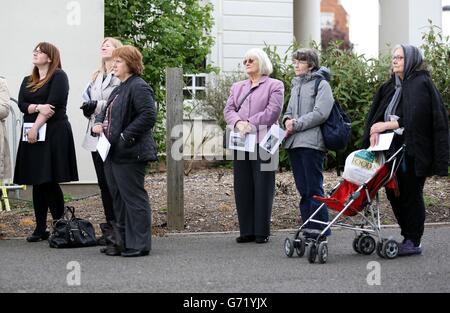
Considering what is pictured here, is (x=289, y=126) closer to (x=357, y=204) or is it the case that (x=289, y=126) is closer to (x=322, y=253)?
(x=357, y=204)

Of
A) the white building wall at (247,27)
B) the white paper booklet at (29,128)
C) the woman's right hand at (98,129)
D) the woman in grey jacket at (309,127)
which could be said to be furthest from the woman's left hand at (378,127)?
the white building wall at (247,27)

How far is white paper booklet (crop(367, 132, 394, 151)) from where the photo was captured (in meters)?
8.78

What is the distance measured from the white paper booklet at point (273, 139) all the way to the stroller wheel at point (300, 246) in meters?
1.32

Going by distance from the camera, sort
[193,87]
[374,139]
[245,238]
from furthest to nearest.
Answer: [193,87], [245,238], [374,139]

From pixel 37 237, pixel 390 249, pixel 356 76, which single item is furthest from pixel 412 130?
pixel 356 76

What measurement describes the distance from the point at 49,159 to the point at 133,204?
4.39ft

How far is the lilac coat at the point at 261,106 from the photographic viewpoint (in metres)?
9.84

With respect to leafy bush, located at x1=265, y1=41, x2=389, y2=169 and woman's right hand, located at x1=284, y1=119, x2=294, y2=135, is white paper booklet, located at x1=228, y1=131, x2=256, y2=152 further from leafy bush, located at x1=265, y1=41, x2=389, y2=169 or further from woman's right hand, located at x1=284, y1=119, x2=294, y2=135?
leafy bush, located at x1=265, y1=41, x2=389, y2=169

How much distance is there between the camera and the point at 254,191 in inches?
399

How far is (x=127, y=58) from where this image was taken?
29.9 feet

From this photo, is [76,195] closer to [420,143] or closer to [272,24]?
[420,143]

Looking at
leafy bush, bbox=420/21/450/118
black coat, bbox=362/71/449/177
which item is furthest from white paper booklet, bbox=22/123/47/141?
leafy bush, bbox=420/21/450/118

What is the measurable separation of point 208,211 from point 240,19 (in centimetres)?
1167

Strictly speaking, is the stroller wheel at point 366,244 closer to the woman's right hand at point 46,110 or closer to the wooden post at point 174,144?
the wooden post at point 174,144
